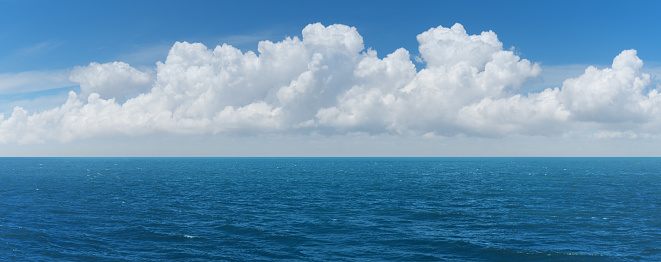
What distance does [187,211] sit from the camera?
67.2 metres

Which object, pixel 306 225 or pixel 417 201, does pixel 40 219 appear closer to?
pixel 306 225

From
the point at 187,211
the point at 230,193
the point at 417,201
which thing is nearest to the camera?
the point at 187,211

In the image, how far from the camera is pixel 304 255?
41.8m

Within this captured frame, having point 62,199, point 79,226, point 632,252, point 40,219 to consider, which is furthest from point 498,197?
point 62,199

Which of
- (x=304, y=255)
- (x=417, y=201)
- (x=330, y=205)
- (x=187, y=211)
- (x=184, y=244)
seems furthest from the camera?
(x=417, y=201)

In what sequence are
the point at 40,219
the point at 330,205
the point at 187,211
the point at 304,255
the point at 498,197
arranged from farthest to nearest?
the point at 498,197 → the point at 330,205 → the point at 187,211 → the point at 40,219 → the point at 304,255

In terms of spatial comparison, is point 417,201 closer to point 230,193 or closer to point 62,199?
point 230,193

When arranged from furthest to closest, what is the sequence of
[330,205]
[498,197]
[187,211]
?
[498,197], [330,205], [187,211]

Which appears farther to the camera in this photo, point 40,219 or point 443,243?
point 40,219

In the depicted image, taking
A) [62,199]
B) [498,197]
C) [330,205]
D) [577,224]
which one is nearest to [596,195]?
[498,197]

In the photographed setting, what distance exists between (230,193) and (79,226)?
41.1 meters

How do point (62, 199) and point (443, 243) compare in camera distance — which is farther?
point (62, 199)

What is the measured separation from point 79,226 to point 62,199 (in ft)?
110

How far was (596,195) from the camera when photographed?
8756cm
